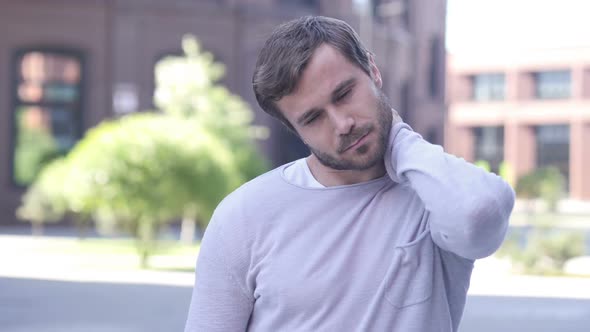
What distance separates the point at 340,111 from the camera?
2.50m

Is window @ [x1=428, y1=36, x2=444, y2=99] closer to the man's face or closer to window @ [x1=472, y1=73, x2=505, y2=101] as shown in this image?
window @ [x1=472, y1=73, x2=505, y2=101]

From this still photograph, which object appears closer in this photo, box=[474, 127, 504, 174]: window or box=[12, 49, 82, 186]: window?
box=[12, 49, 82, 186]: window

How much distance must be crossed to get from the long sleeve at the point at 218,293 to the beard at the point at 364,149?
34cm

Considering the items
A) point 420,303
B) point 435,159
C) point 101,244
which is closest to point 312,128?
point 435,159

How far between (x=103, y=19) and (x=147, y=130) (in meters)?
15.4

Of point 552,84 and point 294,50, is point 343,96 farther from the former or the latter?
point 552,84

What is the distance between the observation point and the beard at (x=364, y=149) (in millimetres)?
2498

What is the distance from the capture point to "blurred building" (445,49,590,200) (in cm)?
7138

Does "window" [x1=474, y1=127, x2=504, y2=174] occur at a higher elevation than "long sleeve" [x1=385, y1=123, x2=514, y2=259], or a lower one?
lower

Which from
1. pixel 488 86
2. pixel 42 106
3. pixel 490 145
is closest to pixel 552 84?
pixel 488 86

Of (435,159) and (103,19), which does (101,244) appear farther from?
(435,159)

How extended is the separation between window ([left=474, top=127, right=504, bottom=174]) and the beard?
73.0 metres

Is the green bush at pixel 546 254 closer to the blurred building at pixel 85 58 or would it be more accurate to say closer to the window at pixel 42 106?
the blurred building at pixel 85 58

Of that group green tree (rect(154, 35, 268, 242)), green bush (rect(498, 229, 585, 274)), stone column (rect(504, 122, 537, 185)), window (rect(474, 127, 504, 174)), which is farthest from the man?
window (rect(474, 127, 504, 174))
